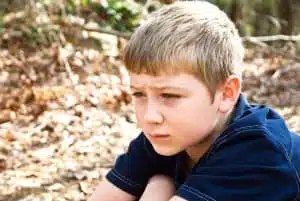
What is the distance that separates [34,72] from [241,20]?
3760mm

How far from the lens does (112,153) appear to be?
360cm

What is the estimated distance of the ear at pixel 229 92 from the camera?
1771 millimetres

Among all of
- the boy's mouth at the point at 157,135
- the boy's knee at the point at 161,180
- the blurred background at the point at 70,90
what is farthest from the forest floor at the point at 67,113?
the boy's mouth at the point at 157,135

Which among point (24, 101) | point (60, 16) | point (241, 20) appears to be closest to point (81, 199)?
point (24, 101)

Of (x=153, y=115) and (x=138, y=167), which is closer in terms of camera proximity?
(x=153, y=115)

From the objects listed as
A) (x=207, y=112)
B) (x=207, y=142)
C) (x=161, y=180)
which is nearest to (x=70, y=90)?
(x=161, y=180)

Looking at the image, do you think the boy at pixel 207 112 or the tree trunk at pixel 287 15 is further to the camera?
the tree trunk at pixel 287 15

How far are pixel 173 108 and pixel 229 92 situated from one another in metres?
0.22

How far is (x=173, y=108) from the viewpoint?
167cm

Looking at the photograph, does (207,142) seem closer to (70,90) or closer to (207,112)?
(207,112)

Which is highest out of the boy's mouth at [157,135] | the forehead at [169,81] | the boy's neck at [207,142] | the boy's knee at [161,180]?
the forehead at [169,81]

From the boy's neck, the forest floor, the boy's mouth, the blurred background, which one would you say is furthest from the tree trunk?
the boy's mouth

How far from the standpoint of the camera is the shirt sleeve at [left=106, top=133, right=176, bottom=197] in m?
2.16

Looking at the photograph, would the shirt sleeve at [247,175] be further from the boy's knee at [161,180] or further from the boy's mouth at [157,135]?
the boy's knee at [161,180]
